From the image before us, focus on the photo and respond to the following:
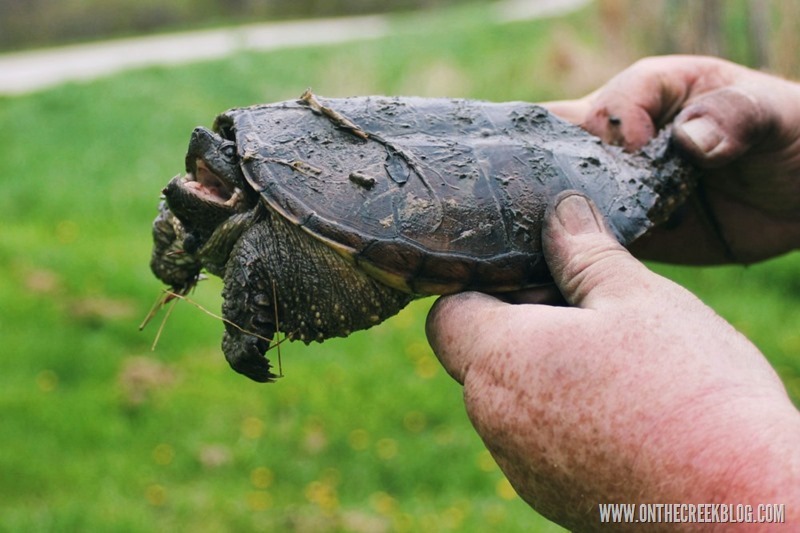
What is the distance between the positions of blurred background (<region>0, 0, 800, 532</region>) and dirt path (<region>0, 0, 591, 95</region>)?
7.81 ft

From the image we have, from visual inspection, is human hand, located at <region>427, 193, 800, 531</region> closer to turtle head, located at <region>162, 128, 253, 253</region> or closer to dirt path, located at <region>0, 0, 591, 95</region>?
turtle head, located at <region>162, 128, 253, 253</region>

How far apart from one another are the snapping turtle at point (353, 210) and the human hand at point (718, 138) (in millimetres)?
485

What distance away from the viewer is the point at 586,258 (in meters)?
1.76

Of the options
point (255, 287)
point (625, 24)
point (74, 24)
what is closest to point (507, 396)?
point (255, 287)

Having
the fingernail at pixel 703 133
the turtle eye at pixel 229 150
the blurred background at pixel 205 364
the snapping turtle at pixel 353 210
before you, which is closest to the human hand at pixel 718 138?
the fingernail at pixel 703 133

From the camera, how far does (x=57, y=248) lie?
6363 mm

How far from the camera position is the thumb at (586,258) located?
1674mm

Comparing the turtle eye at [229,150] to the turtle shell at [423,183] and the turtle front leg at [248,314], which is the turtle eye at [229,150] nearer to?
the turtle shell at [423,183]

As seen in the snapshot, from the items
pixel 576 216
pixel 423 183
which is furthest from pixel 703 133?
pixel 423 183

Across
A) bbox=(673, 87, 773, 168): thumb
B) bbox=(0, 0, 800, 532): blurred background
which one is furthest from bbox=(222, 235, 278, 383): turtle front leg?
bbox=(0, 0, 800, 532): blurred background

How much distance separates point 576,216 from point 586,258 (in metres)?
0.13

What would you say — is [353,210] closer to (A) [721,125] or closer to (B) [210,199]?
(B) [210,199]

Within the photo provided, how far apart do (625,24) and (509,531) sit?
6.37 metres

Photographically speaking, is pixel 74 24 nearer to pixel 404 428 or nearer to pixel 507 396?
pixel 404 428
